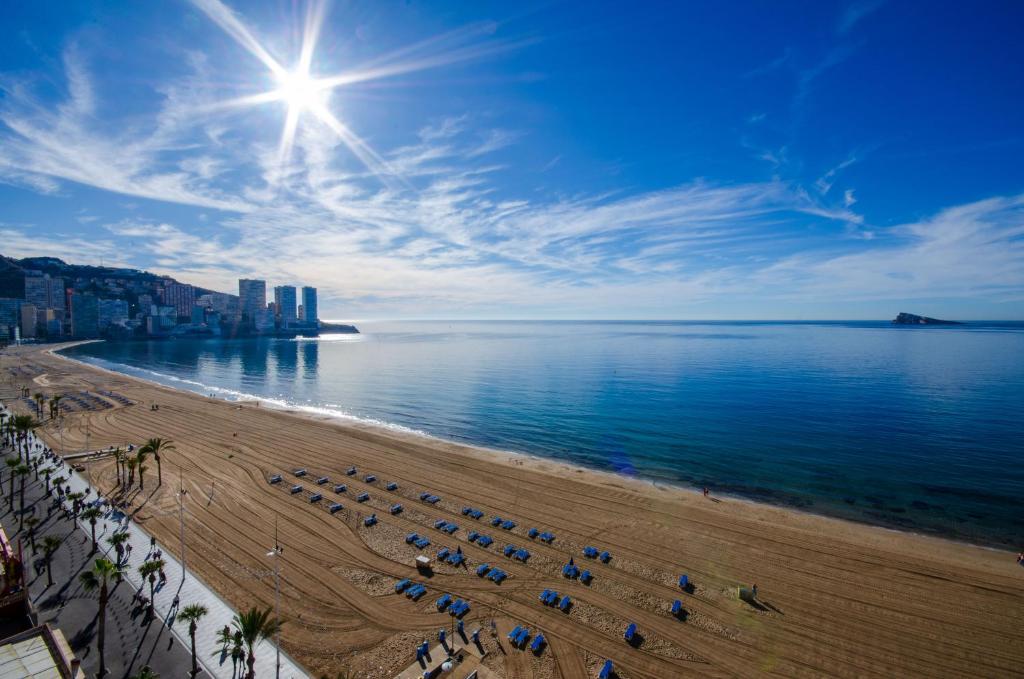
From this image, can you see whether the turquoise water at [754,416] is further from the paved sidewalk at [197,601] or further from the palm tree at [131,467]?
the paved sidewalk at [197,601]

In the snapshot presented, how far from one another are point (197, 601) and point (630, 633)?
24.9 meters

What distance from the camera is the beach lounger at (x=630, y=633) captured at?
2372cm

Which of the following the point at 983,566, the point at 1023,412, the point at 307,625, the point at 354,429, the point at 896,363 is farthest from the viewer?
the point at 896,363

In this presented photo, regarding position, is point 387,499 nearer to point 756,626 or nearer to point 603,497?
point 603,497

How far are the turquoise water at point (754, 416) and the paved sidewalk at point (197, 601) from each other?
3944 cm

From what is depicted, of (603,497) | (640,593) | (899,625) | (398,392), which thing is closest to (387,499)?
(603,497)

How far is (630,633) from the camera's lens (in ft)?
78.4

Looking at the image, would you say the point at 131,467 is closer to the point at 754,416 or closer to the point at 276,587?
the point at 276,587

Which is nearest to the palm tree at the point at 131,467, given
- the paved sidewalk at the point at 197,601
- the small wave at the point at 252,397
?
the paved sidewalk at the point at 197,601

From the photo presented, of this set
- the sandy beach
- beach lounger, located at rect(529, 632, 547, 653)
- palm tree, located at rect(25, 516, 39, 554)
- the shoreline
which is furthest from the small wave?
beach lounger, located at rect(529, 632, 547, 653)

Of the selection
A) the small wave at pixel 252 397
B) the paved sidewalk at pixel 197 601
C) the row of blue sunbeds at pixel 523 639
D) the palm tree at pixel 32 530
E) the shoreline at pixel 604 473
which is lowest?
the small wave at pixel 252 397

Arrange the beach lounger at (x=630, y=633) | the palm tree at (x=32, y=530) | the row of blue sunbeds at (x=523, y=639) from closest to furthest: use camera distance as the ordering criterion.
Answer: the row of blue sunbeds at (x=523, y=639) < the beach lounger at (x=630, y=633) < the palm tree at (x=32, y=530)

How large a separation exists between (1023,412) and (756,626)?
87.1 m

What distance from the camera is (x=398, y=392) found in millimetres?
105750
